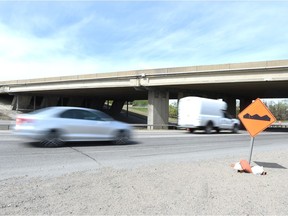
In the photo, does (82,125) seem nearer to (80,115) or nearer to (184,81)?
(80,115)

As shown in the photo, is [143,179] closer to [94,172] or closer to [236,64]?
[94,172]

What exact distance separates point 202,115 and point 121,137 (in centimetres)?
1153

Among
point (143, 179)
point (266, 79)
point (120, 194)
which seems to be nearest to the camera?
point (120, 194)

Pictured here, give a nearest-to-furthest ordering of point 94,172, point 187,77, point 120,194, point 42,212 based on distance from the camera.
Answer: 1. point 42,212
2. point 120,194
3. point 94,172
4. point 187,77

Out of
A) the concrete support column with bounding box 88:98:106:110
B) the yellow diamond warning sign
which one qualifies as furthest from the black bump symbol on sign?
the concrete support column with bounding box 88:98:106:110

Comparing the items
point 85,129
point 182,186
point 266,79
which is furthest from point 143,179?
point 266,79

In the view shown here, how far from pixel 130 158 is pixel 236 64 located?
1947 centimetres

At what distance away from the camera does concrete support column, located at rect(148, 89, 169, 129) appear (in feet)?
101

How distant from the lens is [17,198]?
14.6ft

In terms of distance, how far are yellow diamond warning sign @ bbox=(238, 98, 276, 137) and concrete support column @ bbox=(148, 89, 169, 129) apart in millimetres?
22787

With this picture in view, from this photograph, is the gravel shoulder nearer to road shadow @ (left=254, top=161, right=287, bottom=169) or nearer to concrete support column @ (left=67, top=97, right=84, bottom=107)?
road shadow @ (left=254, top=161, right=287, bottom=169)

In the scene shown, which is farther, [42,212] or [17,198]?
[17,198]

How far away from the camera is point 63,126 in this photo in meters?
10.8

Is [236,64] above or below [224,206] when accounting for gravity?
above
